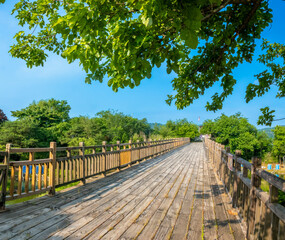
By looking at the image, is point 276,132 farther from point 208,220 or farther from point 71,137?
point 208,220

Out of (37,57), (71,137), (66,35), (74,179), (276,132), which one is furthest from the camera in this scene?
(276,132)

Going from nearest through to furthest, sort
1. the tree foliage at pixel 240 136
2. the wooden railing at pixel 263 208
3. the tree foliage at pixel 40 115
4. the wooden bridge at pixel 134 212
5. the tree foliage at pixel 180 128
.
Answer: the wooden railing at pixel 263 208, the wooden bridge at pixel 134 212, the tree foliage at pixel 40 115, the tree foliage at pixel 240 136, the tree foliage at pixel 180 128

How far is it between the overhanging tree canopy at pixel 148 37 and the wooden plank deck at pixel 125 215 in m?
2.27

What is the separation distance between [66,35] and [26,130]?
105 ft

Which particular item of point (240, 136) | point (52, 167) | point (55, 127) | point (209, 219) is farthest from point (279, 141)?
point (52, 167)

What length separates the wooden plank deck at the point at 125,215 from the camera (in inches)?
115

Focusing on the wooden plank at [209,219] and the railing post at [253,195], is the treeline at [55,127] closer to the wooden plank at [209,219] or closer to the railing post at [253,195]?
the wooden plank at [209,219]

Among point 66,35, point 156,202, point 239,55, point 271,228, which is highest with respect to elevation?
point 239,55

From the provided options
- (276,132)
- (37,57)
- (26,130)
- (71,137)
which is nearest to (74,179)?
(37,57)

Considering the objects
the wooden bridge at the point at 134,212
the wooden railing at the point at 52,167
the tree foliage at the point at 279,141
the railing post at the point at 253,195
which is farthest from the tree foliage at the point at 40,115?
the tree foliage at the point at 279,141

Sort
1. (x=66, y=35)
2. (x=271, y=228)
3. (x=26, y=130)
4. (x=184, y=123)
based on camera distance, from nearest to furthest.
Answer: (x=271, y=228), (x=66, y=35), (x=26, y=130), (x=184, y=123)

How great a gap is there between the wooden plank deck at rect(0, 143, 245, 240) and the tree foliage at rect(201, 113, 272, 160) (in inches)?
1993

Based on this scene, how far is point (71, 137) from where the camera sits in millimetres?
38719

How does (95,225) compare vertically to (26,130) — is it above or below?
below
